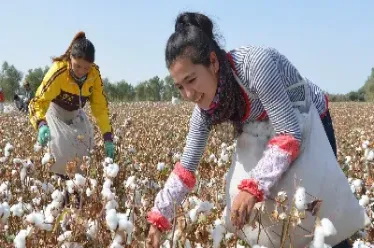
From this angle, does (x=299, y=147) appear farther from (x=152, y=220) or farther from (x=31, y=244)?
(x=31, y=244)

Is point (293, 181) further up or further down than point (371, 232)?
further up

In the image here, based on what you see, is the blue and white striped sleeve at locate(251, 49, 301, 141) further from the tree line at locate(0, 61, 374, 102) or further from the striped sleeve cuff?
the tree line at locate(0, 61, 374, 102)

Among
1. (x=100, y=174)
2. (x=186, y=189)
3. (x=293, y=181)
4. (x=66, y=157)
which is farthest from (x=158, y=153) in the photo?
(x=293, y=181)

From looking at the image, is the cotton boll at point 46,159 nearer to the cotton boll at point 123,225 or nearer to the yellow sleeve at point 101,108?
the yellow sleeve at point 101,108

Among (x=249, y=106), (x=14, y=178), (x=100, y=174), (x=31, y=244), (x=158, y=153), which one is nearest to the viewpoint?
(x=31, y=244)

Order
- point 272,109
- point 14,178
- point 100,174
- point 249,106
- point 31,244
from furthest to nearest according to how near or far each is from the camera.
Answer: point 100,174, point 14,178, point 249,106, point 272,109, point 31,244

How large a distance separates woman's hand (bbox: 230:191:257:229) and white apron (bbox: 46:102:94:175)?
2.34 metres

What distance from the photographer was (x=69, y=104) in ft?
14.6

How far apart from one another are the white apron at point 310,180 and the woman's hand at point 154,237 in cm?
31

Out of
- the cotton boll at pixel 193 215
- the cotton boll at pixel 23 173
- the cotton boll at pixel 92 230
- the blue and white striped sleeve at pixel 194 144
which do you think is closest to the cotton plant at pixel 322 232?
the cotton boll at pixel 193 215

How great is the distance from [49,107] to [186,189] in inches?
89.5

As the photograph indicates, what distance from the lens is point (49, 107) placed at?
14.6 ft

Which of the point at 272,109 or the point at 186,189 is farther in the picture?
the point at 186,189

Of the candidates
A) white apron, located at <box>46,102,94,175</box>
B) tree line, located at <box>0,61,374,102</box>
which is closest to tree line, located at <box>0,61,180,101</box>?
tree line, located at <box>0,61,374,102</box>
